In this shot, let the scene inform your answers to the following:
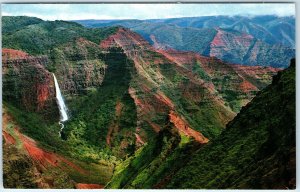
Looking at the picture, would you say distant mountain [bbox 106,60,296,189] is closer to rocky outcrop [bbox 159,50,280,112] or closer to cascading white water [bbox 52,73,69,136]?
rocky outcrop [bbox 159,50,280,112]

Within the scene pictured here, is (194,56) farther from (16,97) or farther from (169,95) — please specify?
(16,97)

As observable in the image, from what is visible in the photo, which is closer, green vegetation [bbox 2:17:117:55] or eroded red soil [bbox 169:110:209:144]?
green vegetation [bbox 2:17:117:55]

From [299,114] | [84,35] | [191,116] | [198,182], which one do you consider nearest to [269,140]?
[299,114]

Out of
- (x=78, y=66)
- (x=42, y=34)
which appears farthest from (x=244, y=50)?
(x=78, y=66)

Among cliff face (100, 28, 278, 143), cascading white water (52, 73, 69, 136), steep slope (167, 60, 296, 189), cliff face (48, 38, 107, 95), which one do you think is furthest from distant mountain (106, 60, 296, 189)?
cliff face (48, 38, 107, 95)

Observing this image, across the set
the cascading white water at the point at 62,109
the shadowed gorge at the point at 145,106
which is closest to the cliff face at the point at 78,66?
the shadowed gorge at the point at 145,106
